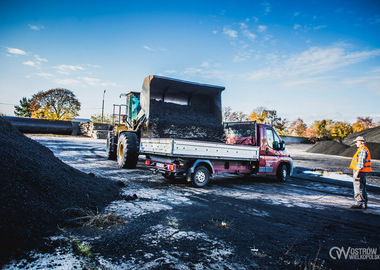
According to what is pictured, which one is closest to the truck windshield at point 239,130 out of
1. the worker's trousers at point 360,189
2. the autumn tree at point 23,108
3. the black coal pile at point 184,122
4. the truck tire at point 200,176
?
the black coal pile at point 184,122

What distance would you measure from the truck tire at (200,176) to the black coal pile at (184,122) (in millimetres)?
1772

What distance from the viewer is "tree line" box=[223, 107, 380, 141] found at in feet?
123

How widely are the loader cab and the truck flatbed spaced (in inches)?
22.9

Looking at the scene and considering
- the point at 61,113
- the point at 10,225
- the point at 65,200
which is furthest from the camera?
the point at 61,113

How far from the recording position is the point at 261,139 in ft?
26.1

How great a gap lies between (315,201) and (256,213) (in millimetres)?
2280

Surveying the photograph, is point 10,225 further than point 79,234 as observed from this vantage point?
No

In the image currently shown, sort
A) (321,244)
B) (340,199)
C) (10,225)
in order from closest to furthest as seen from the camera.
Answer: (10,225) → (321,244) → (340,199)

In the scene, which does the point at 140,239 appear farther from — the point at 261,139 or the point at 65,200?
the point at 261,139

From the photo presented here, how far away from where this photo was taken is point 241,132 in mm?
8352

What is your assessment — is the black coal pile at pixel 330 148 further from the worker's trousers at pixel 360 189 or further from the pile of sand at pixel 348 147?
the worker's trousers at pixel 360 189

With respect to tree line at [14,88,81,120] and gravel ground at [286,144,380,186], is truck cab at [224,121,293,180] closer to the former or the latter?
gravel ground at [286,144,380,186]

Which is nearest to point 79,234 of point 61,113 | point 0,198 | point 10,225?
point 10,225

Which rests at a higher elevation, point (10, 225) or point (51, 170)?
point (51, 170)
